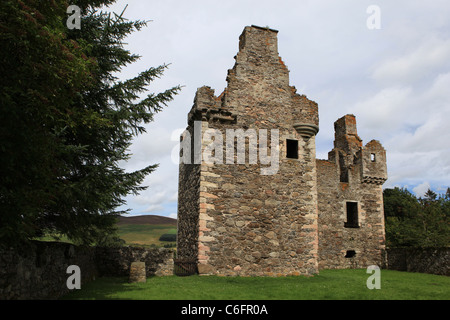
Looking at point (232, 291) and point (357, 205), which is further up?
point (357, 205)

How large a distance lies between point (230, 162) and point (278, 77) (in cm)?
477

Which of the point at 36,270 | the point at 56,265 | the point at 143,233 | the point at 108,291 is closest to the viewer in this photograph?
the point at 36,270

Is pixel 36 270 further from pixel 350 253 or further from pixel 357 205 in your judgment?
pixel 357 205

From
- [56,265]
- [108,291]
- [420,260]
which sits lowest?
[420,260]

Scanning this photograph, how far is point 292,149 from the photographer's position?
1552 centimetres

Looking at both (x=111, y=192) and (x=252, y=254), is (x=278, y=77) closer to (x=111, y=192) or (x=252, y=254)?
(x=252, y=254)

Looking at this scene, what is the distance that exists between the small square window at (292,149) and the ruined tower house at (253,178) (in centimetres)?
5

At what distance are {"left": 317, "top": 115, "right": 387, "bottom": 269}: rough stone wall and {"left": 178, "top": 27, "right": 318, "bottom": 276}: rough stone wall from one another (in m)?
5.68

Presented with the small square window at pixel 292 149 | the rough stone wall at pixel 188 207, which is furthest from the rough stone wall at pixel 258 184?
the rough stone wall at pixel 188 207

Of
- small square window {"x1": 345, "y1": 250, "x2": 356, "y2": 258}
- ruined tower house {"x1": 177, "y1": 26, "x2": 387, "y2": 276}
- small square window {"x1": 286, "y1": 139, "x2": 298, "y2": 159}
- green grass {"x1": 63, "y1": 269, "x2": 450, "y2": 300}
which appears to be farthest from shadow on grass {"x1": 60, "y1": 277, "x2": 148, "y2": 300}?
small square window {"x1": 345, "y1": 250, "x2": 356, "y2": 258}

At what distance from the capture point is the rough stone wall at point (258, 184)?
42.9 feet

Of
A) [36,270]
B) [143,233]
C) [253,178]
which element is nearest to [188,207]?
[253,178]

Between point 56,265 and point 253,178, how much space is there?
8.07 m

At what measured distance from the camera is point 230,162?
13789mm
